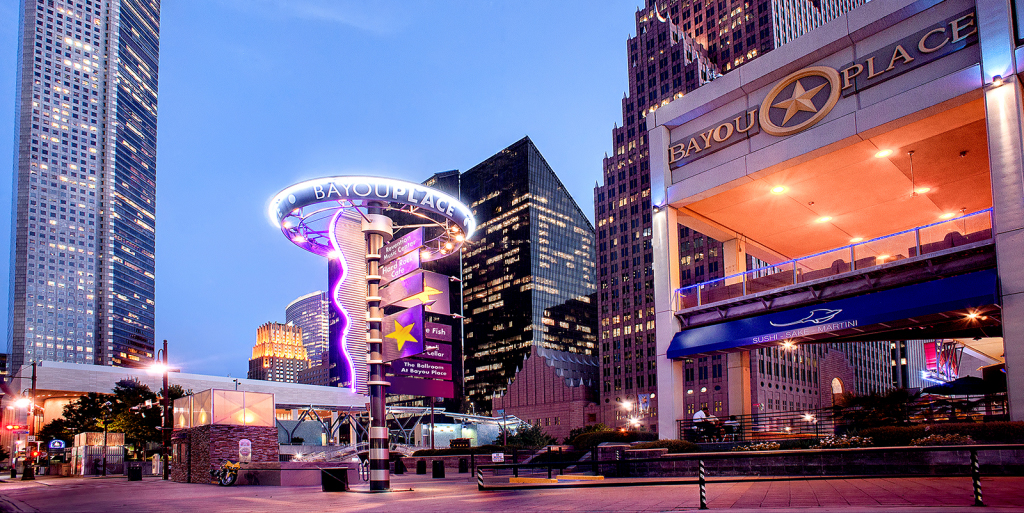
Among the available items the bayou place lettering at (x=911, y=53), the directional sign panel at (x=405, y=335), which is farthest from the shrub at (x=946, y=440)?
the directional sign panel at (x=405, y=335)

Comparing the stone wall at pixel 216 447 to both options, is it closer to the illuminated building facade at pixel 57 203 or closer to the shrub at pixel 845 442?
the shrub at pixel 845 442

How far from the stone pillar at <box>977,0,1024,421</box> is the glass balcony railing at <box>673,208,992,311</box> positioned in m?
1.14

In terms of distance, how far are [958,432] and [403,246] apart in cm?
1731

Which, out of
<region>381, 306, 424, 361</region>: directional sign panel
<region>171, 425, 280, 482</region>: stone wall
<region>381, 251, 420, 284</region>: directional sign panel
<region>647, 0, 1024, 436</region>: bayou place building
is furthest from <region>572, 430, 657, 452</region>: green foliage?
<region>381, 251, 420, 284</region>: directional sign panel

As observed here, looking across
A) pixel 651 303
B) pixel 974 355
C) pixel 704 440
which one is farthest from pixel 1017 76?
pixel 651 303

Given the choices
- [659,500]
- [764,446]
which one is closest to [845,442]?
[764,446]

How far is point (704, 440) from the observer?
29.2 m

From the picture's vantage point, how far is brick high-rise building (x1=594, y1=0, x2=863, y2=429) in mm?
139750

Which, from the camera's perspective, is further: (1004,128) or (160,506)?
(1004,128)

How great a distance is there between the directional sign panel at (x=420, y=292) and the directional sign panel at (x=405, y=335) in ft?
2.35

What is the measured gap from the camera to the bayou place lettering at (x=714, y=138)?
95.4ft

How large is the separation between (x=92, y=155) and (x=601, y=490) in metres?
217

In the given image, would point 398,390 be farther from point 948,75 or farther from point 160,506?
point 948,75

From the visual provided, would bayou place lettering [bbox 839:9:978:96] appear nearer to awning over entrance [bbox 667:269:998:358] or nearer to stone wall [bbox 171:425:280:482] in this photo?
awning over entrance [bbox 667:269:998:358]
